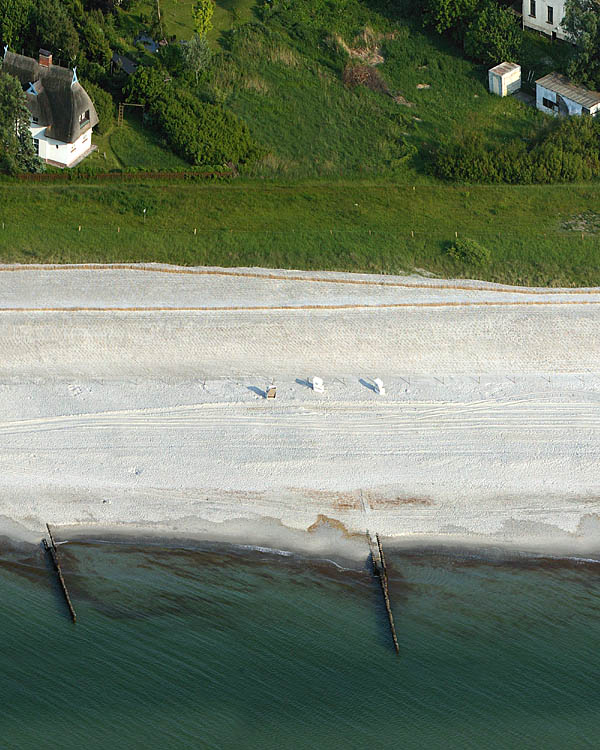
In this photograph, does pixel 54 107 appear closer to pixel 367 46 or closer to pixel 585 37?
pixel 367 46

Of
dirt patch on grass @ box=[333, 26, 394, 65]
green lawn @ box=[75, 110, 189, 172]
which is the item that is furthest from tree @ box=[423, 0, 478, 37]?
green lawn @ box=[75, 110, 189, 172]

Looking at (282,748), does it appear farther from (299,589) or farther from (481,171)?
(481,171)

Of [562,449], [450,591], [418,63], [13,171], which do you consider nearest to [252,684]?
[450,591]

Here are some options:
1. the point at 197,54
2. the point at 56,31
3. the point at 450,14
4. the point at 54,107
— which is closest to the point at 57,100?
the point at 54,107

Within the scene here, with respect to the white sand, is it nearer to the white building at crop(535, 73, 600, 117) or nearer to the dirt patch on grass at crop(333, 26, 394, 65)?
the white building at crop(535, 73, 600, 117)

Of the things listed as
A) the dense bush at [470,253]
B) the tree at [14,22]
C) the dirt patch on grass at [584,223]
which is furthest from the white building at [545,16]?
the tree at [14,22]

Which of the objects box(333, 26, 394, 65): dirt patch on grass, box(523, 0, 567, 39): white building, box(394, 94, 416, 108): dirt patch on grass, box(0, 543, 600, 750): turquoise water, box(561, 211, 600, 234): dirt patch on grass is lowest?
box(0, 543, 600, 750): turquoise water
